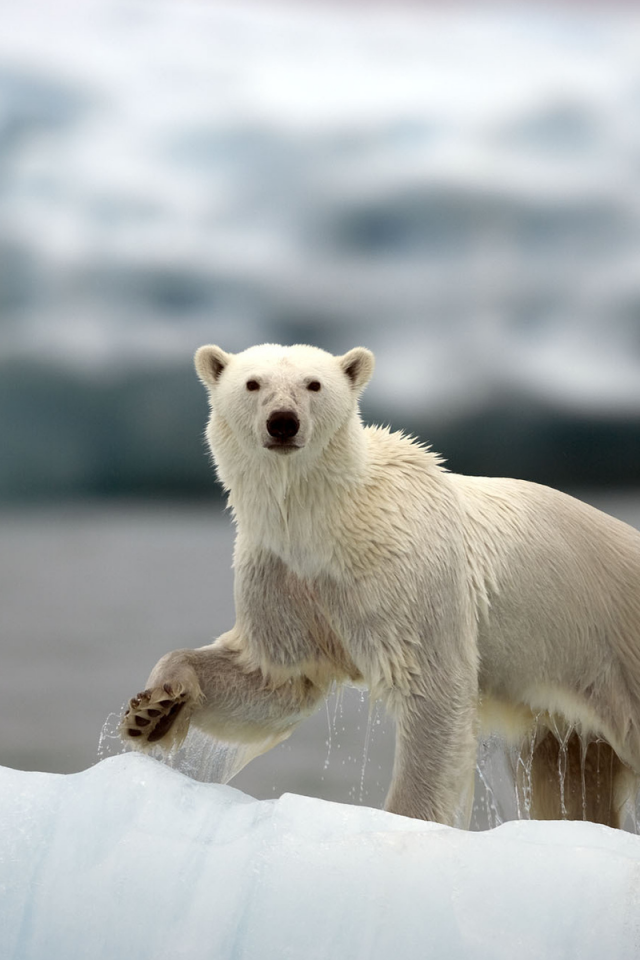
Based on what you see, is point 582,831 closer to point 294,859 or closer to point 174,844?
point 294,859

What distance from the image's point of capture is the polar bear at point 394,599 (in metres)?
2.17

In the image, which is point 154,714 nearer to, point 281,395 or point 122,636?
point 281,395

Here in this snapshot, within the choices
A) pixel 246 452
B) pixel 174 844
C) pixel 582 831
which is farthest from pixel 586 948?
pixel 246 452

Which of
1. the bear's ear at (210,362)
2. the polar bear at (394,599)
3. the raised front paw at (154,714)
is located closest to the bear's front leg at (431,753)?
the polar bear at (394,599)

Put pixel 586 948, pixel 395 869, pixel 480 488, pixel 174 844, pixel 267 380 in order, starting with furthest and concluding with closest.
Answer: pixel 480 488 < pixel 267 380 < pixel 174 844 < pixel 395 869 < pixel 586 948

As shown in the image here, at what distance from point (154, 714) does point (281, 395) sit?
2.08 feet

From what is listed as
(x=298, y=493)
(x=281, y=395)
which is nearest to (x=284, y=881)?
(x=298, y=493)

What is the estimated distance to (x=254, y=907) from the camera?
1785 millimetres

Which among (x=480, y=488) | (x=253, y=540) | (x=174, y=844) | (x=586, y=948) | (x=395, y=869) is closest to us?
(x=586, y=948)

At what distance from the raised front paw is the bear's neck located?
1.09 ft

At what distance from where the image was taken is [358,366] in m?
2.31

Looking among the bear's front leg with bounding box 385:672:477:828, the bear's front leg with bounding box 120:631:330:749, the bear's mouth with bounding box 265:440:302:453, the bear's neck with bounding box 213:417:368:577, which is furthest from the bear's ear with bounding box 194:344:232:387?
the bear's front leg with bounding box 385:672:477:828

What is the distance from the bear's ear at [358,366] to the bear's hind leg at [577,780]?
3.10ft

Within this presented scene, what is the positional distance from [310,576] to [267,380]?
392 millimetres
